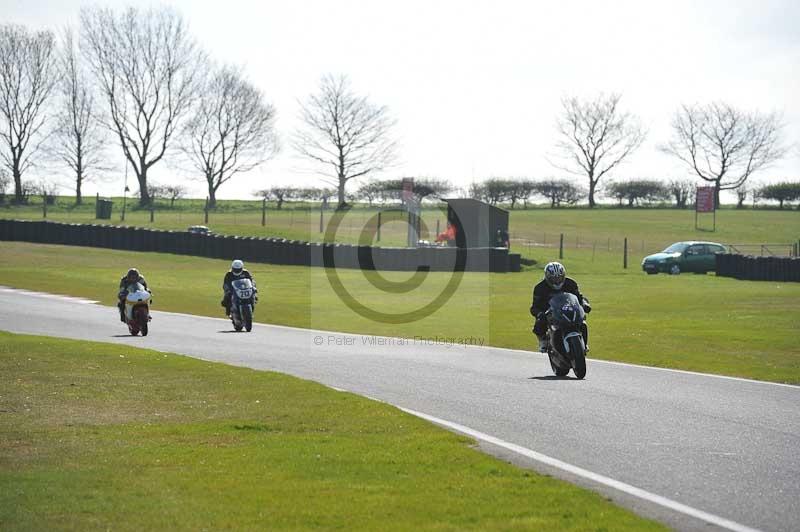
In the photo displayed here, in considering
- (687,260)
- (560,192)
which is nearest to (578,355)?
(687,260)

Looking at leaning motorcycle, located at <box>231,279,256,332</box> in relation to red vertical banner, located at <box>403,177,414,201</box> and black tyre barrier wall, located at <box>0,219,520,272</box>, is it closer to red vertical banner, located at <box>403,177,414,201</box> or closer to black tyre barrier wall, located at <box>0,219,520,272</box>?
black tyre barrier wall, located at <box>0,219,520,272</box>

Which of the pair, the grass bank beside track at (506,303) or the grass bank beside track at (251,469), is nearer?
the grass bank beside track at (251,469)

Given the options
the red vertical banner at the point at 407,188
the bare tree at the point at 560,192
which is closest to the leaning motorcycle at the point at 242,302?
the red vertical banner at the point at 407,188

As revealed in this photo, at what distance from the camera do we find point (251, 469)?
28.0 ft

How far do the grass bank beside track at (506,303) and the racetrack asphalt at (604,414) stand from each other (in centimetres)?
247

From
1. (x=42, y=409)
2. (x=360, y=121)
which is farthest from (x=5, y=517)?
(x=360, y=121)

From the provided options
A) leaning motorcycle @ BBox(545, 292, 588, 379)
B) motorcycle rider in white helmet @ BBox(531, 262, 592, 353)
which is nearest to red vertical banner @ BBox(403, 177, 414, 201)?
motorcycle rider in white helmet @ BBox(531, 262, 592, 353)

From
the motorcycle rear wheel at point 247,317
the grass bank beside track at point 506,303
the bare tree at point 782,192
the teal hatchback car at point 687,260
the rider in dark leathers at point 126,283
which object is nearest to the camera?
the grass bank beside track at point 506,303

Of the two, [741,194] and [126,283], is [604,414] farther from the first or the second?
[741,194]

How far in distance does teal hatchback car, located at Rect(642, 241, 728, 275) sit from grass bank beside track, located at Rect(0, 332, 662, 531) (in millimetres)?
39386

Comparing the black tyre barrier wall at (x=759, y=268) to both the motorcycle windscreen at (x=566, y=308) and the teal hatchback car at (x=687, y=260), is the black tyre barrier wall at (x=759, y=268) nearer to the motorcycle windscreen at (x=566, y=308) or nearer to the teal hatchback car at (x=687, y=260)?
the teal hatchback car at (x=687, y=260)

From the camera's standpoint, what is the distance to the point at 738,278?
1821 inches

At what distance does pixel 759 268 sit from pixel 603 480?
127 ft

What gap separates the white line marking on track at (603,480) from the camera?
6984 millimetres
